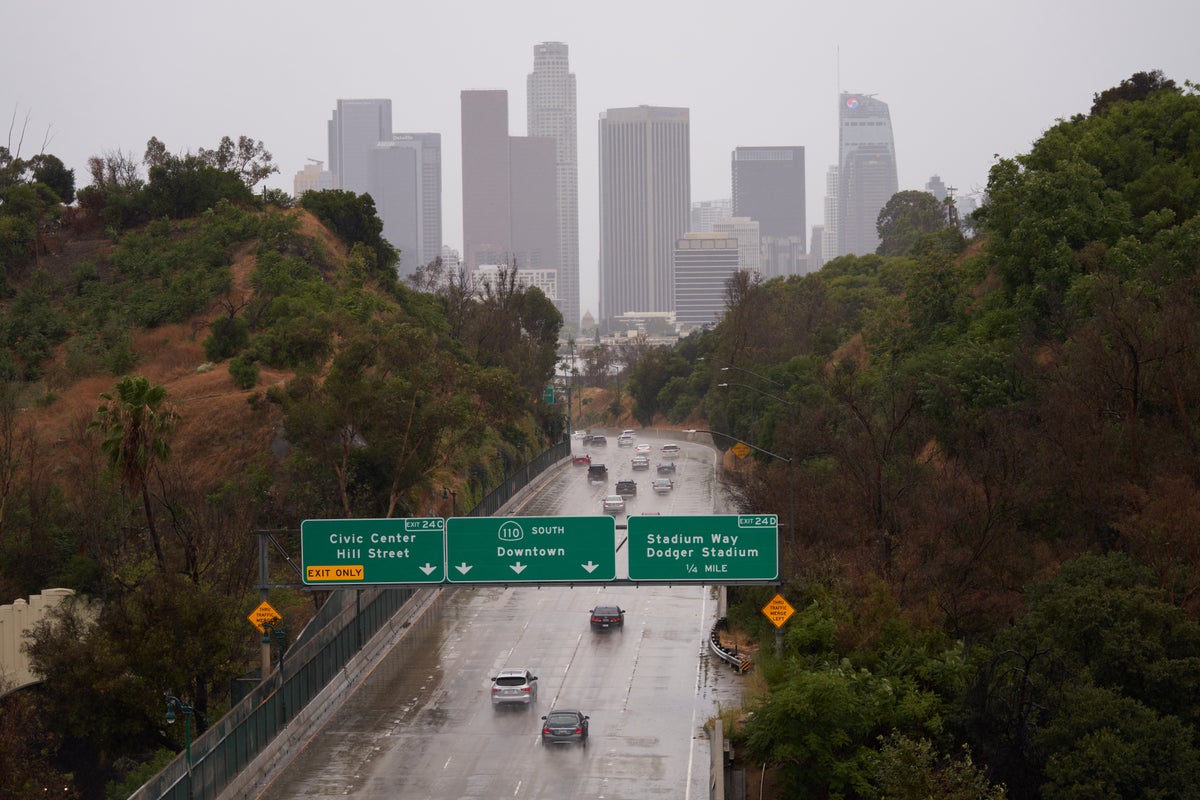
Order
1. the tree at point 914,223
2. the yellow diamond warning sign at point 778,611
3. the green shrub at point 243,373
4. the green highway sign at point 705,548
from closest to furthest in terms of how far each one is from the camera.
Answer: the green highway sign at point 705,548 < the yellow diamond warning sign at point 778,611 < the green shrub at point 243,373 < the tree at point 914,223

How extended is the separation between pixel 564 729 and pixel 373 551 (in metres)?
8.11

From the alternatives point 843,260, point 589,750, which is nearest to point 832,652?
point 589,750

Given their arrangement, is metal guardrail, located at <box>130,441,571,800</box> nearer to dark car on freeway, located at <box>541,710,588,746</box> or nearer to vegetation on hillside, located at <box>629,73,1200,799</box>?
dark car on freeway, located at <box>541,710,588,746</box>

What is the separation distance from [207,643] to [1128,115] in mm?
60623

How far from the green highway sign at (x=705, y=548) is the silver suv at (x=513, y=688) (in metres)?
5.56

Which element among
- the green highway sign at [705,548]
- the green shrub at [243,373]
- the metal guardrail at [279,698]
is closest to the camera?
the metal guardrail at [279,698]

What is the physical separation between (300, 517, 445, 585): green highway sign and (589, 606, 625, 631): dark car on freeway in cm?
1449

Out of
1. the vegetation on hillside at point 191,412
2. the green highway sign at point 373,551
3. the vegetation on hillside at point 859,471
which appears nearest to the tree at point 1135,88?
the vegetation on hillside at point 859,471

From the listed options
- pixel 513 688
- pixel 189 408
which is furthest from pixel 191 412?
pixel 513 688

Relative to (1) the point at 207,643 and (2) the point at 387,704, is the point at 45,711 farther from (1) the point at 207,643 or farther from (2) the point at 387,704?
(2) the point at 387,704

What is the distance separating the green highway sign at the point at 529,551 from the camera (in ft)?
135

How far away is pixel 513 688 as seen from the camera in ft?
143

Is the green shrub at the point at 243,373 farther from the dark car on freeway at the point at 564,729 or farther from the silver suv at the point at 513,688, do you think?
the dark car on freeway at the point at 564,729

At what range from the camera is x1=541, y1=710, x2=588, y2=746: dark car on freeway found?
1542 inches
